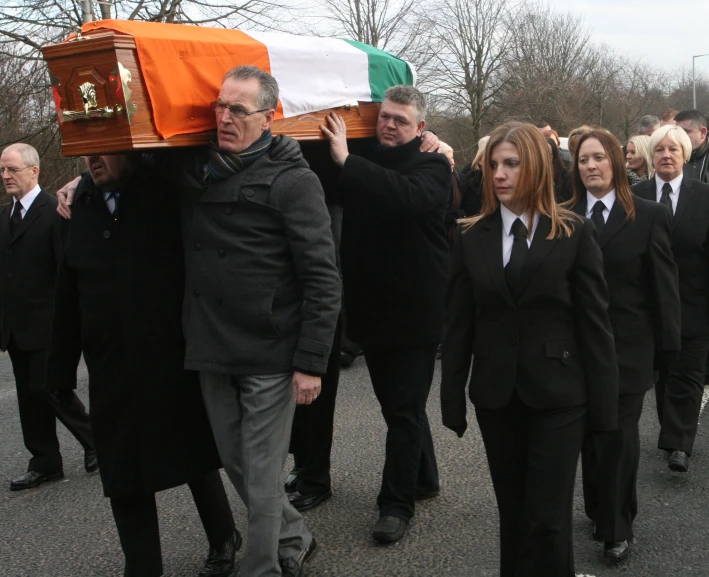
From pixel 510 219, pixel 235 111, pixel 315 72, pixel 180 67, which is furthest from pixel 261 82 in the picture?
pixel 510 219

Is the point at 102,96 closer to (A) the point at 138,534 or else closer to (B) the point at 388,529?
(A) the point at 138,534

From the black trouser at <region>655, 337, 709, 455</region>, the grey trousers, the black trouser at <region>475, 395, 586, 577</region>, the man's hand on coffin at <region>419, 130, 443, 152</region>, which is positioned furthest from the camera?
the black trouser at <region>655, 337, 709, 455</region>

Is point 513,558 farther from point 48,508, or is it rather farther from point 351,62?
point 48,508

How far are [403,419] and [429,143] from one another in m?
1.41

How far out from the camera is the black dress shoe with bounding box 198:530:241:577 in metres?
3.84

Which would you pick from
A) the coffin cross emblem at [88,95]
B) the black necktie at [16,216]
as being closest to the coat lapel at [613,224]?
the coffin cross emblem at [88,95]

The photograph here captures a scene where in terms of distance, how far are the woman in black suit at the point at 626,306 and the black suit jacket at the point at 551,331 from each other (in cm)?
85

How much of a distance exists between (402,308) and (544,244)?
1.28 metres

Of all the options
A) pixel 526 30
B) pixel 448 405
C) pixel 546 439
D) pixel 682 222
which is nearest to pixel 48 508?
pixel 448 405

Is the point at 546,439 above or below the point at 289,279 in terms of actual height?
below

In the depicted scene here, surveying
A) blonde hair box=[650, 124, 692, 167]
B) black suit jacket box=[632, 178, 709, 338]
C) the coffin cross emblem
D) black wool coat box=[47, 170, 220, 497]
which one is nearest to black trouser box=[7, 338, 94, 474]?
black wool coat box=[47, 170, 220, 497]

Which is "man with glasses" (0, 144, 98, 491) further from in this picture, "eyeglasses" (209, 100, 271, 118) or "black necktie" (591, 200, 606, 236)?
"black necktie" (591, 200, 606, 236)

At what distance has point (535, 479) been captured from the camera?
10.0 ft

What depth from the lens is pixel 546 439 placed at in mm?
3076
